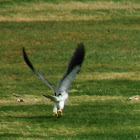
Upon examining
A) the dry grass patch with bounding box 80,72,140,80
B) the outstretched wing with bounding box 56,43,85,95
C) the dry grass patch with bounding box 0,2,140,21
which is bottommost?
the dry grass patch with bounding box 80,72,140,80

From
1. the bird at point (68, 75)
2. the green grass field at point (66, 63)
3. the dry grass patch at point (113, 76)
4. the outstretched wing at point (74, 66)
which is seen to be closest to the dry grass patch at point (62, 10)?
the green grass field at point (66, 63)

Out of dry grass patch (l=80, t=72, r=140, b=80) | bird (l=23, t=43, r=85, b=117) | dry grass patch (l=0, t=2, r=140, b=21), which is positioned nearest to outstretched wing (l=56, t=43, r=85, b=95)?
bird (l=23, t=43, r=85, b=117)

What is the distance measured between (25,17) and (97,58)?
9426 millimetres

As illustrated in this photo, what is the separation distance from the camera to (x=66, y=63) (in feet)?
83.1

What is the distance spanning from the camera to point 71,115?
45.5ft

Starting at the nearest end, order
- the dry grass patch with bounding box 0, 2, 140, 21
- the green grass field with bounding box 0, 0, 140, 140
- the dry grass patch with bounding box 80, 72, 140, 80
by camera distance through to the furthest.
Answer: the green grass field with bounding box 0, 0, 140, 140, the dry grass patch with bounding box 80, 72, 140, 80, the dry grass patch with bounding box 0, 2, 140, 21

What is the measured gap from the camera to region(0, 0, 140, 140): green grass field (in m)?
12.6

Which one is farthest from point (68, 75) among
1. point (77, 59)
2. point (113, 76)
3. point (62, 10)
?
point (62, 10)

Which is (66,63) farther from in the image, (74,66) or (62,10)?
(74,66)

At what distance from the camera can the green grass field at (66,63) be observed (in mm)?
12609

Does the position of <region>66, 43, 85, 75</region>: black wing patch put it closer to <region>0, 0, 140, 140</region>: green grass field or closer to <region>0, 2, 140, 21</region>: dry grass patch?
<region>0, 0, 140, 140</region>: green grass field

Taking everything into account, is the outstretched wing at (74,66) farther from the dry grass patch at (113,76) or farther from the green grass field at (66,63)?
the dry grass patch at (113,76)

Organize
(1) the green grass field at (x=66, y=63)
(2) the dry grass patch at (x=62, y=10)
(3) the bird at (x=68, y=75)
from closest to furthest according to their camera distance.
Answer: (3) the bird at (x=68, y=75) → (1) the green grass field at (x=66, y=63) → (2) the dry grass patch at (x=62, y=10)

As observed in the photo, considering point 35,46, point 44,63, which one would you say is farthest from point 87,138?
point 35,46
